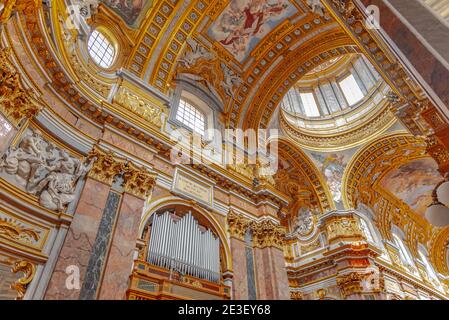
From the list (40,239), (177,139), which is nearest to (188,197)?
(177,139)

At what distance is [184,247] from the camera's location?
6871 mm

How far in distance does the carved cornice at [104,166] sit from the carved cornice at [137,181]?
0.63 feet

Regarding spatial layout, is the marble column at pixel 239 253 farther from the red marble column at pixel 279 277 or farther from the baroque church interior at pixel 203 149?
the red marble column at pixel 279 277

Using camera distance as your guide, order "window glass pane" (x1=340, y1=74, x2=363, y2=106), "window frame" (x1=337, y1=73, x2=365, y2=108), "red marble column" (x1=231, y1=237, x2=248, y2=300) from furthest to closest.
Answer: "window glass pane" (x1=340, y1=74, x2=363, y2=106) < "window frame" (x1=337, y1=73, x2=365, y2=108) < "red marble column" (x1=231, y1=237, x2=248, y2=300)

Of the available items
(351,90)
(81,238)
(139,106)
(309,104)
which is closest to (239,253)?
(81,238)

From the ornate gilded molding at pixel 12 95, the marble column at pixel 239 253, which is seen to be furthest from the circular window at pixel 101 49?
the marble column at pixel 239 253

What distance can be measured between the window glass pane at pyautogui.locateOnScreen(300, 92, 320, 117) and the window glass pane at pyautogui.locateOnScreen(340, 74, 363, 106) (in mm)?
2067

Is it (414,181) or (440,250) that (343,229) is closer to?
(414,181)

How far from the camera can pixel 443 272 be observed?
20.1 m

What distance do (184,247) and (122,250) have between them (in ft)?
5.53

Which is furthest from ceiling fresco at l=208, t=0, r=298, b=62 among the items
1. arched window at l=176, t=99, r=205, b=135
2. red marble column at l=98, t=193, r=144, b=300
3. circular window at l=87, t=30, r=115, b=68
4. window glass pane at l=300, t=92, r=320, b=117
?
window glass pane at l=300, t=92, r=320, b=117

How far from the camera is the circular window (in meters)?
8.27

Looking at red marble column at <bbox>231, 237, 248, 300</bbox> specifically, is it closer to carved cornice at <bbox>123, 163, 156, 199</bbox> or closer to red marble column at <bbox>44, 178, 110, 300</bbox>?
carved cornice at <bbox>123, 163, 156, 199</bbox>
